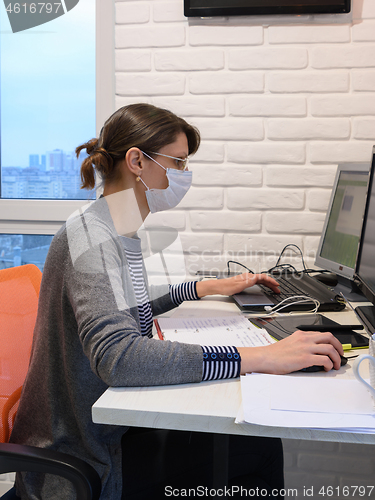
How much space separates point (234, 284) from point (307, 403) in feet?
2.30

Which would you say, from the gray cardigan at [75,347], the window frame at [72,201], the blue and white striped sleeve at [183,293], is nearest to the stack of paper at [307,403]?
the gray cardigan at [75,347]

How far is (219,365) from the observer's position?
0.73m

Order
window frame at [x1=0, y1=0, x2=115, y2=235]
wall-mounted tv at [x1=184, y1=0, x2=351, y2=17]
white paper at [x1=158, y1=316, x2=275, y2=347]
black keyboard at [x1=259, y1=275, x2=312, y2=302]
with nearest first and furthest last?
white paper at [x1=158, y1=316, x2=275, y2=347] → black keyboard at [x1=259, y1=275, x2=312, y2=302] → wall-mounted tv at [x1=184, y1=0, x2=351, y2=17] → window frame at [x1=0, y1=0, x2=115, y2=235]

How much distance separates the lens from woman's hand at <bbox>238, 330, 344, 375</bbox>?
74cm

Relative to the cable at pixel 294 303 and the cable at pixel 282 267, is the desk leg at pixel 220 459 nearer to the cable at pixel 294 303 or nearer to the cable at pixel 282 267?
the cable at pixel 294 303

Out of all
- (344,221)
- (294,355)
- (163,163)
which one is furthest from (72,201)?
(294,355)

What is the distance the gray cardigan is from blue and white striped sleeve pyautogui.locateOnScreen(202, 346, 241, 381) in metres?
0.03

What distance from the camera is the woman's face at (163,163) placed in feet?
3.54

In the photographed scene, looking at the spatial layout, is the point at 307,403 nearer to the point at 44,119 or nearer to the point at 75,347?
the point at 75,347

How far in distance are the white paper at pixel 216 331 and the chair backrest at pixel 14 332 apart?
31cm

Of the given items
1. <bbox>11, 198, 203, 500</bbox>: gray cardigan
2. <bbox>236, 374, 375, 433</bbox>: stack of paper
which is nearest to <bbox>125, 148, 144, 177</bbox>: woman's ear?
<bbox>11, 198, 203, 500</bbox>: gray cardigan

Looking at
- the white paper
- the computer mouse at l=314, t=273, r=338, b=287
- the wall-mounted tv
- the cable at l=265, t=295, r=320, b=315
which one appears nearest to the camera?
the white paper

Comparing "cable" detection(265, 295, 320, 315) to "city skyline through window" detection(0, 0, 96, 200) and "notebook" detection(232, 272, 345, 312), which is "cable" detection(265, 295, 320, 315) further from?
"city skyline through window" detection(0, 0, 96, 200)

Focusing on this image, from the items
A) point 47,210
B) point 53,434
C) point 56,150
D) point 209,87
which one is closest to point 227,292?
point 53,434
